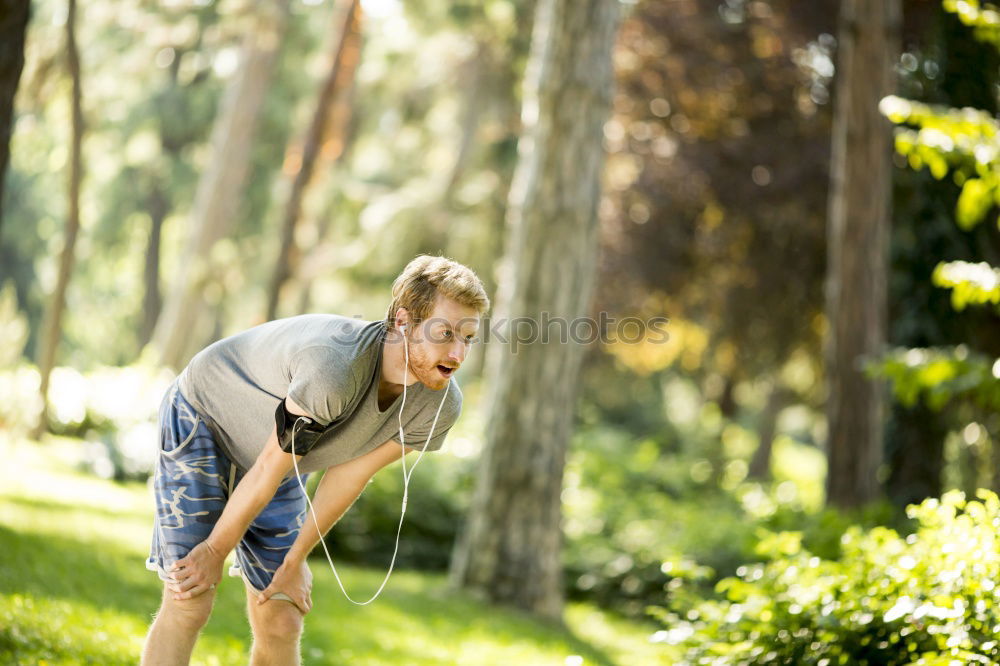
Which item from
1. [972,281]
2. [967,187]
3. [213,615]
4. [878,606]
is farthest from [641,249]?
[878,606]

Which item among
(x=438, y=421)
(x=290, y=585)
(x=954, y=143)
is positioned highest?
(x=954, y=143)

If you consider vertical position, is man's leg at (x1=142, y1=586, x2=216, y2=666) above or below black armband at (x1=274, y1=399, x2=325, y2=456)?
below

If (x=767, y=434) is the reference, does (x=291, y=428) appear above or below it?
below

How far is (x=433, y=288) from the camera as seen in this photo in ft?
11.7

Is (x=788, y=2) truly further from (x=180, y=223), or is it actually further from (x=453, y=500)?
(x=180, y=223)

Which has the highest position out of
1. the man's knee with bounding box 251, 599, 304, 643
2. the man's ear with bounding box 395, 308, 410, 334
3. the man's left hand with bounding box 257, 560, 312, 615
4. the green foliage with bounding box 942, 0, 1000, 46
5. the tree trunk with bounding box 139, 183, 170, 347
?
the tree trunk with bounding box 139, 183, 170, 347

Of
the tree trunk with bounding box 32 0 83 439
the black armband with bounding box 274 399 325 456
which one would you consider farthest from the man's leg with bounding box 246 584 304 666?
the tree trunk with bounding box 32 0 83 439

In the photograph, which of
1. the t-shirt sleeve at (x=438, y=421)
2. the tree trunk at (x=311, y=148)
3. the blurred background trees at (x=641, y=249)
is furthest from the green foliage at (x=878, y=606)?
the tree trunk at (x=311, y=148)

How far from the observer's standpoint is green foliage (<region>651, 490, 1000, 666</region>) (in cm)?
426

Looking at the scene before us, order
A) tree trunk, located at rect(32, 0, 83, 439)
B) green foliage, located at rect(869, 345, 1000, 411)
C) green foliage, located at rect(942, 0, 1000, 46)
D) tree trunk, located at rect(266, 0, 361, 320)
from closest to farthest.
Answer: green foliage, located at rect(942, 0, 1000, 46) → green foliage, located at rect(869, 345, 1000, 411) → tree trunk, located at rect(32, 0, 83, 439) → tree trunk, located at rect(266, 0, 361, 320)

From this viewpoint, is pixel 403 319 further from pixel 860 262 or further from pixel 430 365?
pixel 860 262

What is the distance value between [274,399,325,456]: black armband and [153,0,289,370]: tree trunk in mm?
17246

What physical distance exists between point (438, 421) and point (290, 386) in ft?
2.06

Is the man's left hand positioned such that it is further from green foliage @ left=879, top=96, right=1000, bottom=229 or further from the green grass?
green foliage @ left=879, top=96, right=1000, bottom=229
